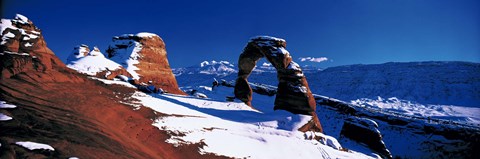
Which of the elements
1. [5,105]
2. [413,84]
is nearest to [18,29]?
[5,105]

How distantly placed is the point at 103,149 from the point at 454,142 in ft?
132

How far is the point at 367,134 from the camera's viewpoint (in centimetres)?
2600

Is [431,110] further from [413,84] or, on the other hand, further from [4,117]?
[4,117]

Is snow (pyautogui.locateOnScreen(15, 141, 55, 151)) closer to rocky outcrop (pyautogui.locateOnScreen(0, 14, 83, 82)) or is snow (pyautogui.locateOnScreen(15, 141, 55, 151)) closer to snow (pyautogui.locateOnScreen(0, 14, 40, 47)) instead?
rocky outcrop (pyautogui.locateOnScreen(0, 14, 83, 82))

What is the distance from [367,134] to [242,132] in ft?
58.5

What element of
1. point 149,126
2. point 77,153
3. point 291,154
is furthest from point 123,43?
point 77,153

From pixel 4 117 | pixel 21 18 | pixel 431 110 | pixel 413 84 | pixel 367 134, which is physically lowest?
pixel 431 110

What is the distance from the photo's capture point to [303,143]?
576 inches

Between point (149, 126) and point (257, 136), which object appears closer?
point (149, 126)

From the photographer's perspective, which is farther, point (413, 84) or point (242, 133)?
point (413, 84)

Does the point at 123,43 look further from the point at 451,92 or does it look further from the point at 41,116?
the point at 451,92

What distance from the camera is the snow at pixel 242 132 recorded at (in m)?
11.3

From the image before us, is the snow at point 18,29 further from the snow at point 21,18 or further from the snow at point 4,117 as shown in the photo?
the snow at point 4,117

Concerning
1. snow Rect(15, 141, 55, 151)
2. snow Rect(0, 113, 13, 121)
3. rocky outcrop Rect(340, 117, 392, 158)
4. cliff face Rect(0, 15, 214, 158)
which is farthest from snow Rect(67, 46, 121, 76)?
rocky outcrop Rect(340, 117, 392, 158)
